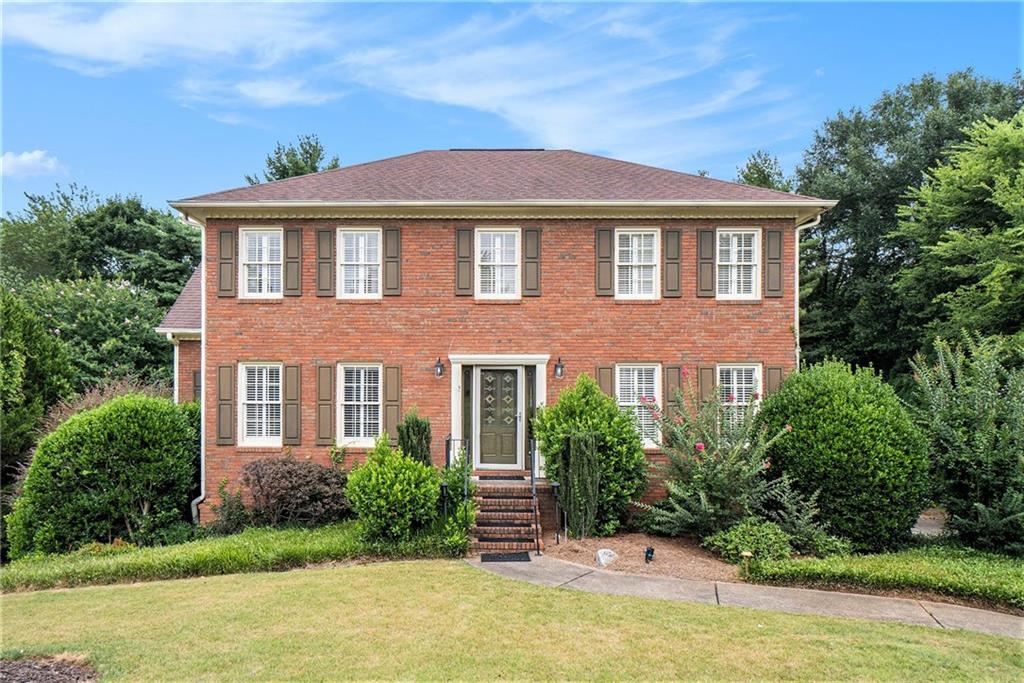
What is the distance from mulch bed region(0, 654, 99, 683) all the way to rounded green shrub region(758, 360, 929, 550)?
9911 mm

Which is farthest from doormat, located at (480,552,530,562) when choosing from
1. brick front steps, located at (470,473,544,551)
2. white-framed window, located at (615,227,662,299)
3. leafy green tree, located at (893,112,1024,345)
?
leafy green tree, located at (893,112,1024,345)

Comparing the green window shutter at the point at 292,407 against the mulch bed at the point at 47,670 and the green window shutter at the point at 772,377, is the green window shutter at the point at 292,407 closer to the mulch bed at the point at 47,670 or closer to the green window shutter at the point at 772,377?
the mulch bed at the point at 47,670

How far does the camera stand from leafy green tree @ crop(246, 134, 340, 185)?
3206 centimetres

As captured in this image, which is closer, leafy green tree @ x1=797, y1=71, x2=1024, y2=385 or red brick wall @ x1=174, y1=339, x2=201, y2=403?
red brick wall @ x1=174, y1=339, x2=201, y2=403

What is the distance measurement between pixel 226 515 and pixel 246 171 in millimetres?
26079

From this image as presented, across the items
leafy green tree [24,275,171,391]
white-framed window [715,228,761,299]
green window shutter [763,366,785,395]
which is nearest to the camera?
green window shutter [763,366,785,395]

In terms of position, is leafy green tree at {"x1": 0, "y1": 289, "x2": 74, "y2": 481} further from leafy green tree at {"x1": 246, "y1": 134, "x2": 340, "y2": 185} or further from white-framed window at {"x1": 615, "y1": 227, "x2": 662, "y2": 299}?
leafy green tree at {"x1": 246, "y1": 134, "x2": 340, "y2": 185}

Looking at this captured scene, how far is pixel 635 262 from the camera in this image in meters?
12.1

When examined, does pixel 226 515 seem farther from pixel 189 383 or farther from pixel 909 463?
pixel 909 463

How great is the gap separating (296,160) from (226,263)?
22.6 meters

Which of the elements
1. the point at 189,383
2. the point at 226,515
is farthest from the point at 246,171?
the point at 226,515

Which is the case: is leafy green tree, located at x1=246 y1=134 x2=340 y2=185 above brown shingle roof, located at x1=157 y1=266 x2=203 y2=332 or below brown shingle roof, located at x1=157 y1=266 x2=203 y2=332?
above

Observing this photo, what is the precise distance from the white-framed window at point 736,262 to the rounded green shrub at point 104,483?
11.7m

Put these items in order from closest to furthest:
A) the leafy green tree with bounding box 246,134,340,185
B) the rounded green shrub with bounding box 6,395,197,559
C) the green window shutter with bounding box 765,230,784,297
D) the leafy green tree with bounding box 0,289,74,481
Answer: the rounded green shrub with bounding box 6,395,197,559
the green window shutter with bounding box 765,230,784,297
the leafy green tree with bounding box 0,289,74,481
the leafy green tree with bounding box 246,134,340,185
